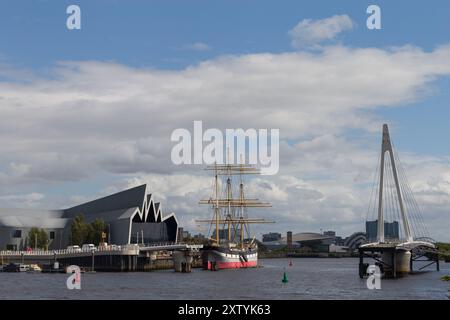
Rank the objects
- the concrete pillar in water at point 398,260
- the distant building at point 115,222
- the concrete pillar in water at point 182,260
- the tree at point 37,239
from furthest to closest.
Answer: the tree at point 37,239 → the distant building at point 115,222 → the concrete pillar in water at point 182,260 → the concrete pillar in water at point 398,260

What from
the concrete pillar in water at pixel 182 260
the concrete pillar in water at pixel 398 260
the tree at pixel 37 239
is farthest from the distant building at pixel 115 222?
the concrete pillar in water at pixel 398 260

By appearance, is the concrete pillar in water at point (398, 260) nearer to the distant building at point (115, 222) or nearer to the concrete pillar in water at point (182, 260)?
the concrete pillar in water at point (182, 260)

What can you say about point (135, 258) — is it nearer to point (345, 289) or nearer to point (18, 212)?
point (345, 289)

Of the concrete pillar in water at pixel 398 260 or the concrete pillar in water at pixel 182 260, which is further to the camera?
the concrete pillar in water at pixel 182 260

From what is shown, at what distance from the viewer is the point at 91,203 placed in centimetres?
19650

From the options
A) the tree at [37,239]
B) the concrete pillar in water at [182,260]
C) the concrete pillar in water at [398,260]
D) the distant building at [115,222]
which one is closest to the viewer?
the concrete pillar in water at [398,260]

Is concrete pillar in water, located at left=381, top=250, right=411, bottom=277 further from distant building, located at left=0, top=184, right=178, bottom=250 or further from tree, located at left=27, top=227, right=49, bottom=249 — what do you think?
tree, located at left=27, top=227, right=49, bottom=249

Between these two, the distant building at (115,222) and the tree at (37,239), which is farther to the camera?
the tree at (37,239)

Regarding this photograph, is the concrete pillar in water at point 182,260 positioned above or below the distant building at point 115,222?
below

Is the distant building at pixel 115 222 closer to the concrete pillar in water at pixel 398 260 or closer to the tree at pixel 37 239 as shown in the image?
the tree at pixel 37 239

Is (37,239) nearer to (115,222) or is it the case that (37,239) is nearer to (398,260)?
(115,222)

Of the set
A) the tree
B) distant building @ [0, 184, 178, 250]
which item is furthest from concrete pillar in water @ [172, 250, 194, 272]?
the tree

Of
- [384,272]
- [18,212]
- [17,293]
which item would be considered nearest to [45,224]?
[18,212]

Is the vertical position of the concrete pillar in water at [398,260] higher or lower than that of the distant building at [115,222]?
lower
